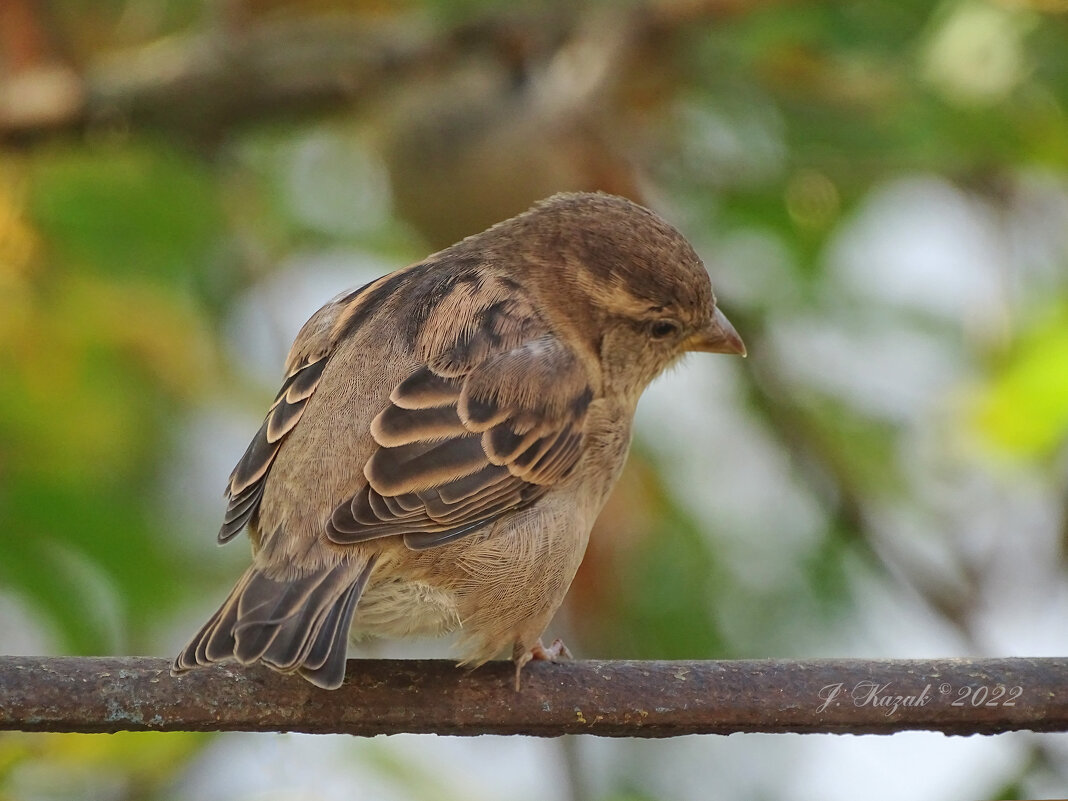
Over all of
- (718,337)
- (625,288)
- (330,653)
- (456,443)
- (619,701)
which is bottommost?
(619,701)

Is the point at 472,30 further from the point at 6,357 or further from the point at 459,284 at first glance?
the point at 6,357

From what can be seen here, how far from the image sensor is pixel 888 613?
6.30 m

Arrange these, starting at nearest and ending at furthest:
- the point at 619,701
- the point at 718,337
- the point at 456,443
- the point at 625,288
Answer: the point at 619,701, the point at 456,443, the point at 625,288, the point at 718,337

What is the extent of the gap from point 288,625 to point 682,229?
10.8 ft

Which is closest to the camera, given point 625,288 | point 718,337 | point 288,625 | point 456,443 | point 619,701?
point 619,701

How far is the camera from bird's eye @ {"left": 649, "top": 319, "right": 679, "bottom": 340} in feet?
16.3

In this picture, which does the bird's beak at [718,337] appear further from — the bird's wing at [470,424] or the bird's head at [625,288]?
the bird's wing at [470,424]

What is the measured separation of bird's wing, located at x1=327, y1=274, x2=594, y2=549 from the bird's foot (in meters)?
0.38

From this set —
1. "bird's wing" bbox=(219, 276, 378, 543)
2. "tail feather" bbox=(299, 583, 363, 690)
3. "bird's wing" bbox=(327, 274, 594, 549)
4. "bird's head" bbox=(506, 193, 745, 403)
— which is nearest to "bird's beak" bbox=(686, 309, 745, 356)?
"bird's head" bbox=(506, 193, 745, 403)

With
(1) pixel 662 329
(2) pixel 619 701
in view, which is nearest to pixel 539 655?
(2) pixel 619 701

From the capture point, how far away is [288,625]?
3572mm

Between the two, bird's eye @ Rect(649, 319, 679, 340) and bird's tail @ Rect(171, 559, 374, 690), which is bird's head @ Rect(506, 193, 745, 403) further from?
bird's tail @ Rect(171, 559, 374, 690)

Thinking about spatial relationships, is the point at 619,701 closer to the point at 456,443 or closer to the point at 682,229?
the point at 456,443

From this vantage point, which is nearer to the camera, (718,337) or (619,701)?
(619,701)
